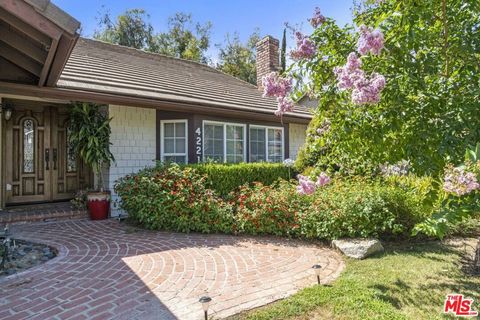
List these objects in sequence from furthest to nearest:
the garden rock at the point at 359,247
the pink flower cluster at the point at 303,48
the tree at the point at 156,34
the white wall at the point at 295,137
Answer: the tree at the point at 156,34, the white wall at the point at 295,137, the garden rock at the point at 359,247, the pink flower cluster at the point at 303,48

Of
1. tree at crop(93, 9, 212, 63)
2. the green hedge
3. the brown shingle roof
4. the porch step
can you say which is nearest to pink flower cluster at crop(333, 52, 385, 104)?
the green hedge

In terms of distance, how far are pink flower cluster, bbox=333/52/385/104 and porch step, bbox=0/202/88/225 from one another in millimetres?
7014

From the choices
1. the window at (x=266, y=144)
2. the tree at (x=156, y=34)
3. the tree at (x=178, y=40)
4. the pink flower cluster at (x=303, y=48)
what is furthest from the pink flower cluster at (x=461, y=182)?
the tree at (x=178, y=40)

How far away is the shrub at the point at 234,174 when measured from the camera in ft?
26.9

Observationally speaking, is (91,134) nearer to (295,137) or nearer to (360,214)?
(360,214)

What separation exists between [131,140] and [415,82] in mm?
7130

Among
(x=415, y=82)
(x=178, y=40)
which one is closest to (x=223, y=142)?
(x=415, y=82)

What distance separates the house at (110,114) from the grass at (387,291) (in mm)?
4182

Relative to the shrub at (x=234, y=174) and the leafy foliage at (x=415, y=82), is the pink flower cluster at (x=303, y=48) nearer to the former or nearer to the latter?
the leafy foliage at (x=415, y=82)

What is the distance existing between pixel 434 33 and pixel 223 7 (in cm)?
2390

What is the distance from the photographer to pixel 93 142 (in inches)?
297

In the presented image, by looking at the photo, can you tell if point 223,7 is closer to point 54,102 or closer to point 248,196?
point 54,102

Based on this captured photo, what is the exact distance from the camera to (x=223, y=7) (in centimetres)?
2481

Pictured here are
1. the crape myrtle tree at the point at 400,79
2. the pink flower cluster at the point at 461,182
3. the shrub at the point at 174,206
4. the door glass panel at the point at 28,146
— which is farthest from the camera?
the door glass panel at the point at 28,146
